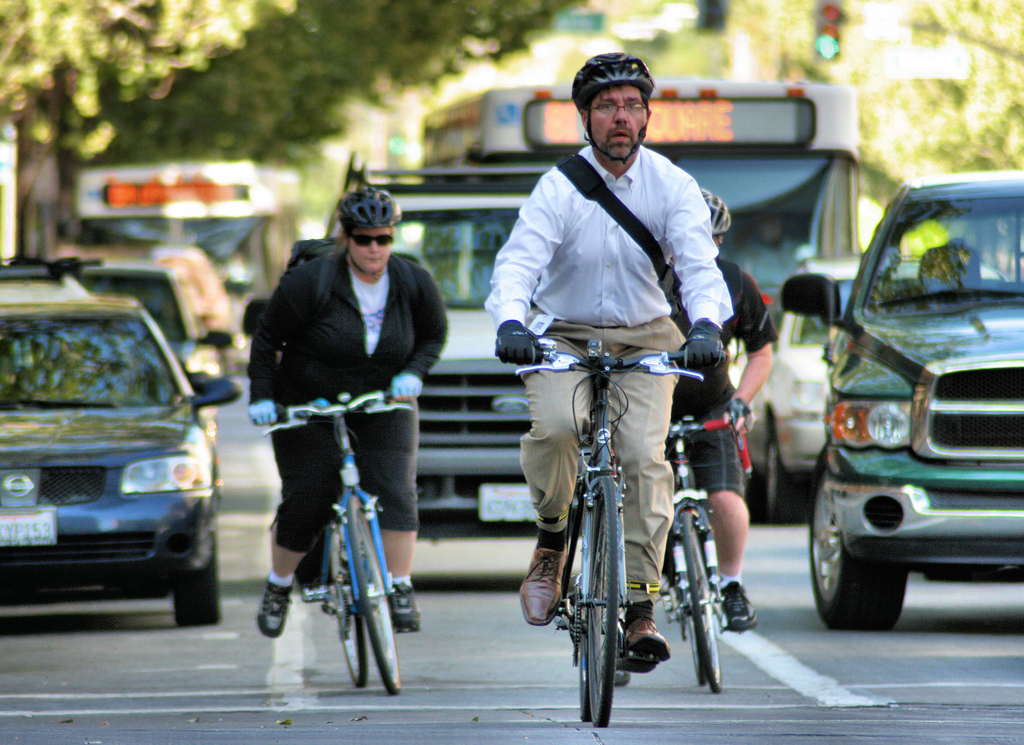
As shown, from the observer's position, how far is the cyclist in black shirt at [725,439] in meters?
7.62

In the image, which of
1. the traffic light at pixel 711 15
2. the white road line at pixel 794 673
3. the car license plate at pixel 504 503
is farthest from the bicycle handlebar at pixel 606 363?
the traffic light at pixel 711 15

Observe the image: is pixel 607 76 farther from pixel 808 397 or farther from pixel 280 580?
pixel 808 397

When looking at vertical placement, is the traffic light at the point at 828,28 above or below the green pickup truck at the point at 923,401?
above

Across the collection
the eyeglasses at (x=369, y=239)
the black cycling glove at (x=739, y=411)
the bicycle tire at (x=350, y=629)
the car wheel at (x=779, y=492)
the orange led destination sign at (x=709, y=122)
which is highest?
the orange led destination sign at (x=709, y=122)

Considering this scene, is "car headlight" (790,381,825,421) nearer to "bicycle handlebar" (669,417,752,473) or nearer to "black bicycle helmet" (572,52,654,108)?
"bicycle handlebar" (669,417,752,473)

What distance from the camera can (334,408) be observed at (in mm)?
7617

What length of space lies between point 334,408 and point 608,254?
177cm

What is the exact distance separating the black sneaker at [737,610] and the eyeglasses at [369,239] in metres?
1.86

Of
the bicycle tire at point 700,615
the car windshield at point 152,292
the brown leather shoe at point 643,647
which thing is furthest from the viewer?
the car windshield at point 152,292

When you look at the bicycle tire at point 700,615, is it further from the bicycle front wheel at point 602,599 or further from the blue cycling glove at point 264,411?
the blue cycling glove at point 264,411

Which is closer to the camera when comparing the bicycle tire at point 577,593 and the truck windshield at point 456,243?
the bicycle tire at point 577,593

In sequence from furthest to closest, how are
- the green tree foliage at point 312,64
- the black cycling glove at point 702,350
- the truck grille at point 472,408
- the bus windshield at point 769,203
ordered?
the green tree foliage at point 312,64, the bus windshield at point 769,203, the truck grille at point 472,408, the black cycling glove at point 702,350

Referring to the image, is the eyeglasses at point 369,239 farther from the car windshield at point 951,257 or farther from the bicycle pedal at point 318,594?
the car windshield at point 951,257

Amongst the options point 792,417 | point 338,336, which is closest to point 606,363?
point 338,336
